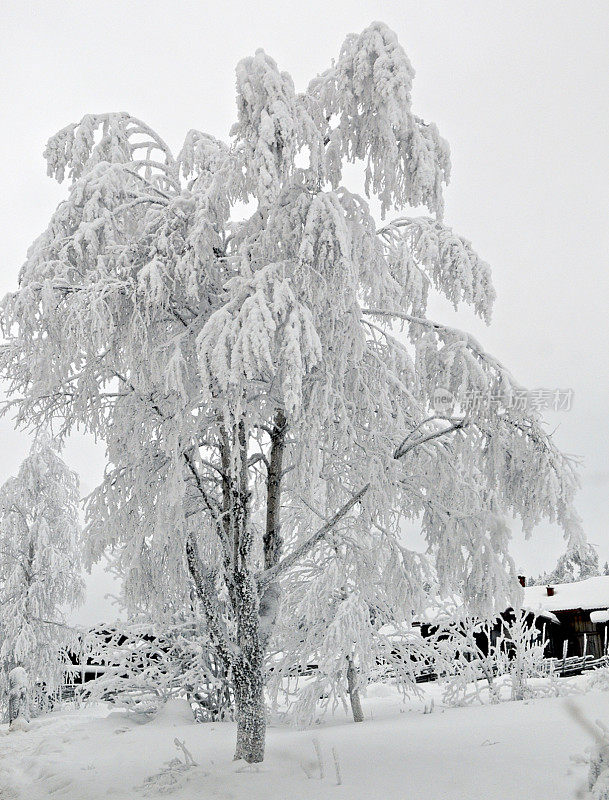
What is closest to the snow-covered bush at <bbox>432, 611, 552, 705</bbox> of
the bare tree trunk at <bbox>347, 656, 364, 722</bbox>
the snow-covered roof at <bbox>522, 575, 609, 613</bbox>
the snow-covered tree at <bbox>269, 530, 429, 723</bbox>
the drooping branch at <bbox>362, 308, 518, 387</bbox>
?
the snow-covered tree at <bbox>269, 530, 429, 723</bbox>

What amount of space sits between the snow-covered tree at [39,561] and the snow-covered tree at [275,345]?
41.7ft

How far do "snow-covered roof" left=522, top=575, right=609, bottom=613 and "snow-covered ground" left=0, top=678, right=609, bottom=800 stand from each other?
58.6ft

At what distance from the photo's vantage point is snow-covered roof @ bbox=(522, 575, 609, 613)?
1053 inches

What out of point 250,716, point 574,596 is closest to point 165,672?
point 250,716

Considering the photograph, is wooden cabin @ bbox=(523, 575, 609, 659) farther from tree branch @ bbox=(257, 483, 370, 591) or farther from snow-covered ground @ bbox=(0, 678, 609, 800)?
tree branch @ bbox=(257, 483, 370, 591)

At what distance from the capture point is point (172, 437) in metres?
7.50

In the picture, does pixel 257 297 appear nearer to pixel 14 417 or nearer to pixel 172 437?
pixel 172 437

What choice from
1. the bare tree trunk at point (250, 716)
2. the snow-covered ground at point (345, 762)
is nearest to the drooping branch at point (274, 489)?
the bare tree trunk at point (250, 716)

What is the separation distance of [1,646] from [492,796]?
17.7 m

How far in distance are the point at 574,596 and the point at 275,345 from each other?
85.2 feet

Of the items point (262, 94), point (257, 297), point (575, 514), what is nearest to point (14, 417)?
point (257, 297)

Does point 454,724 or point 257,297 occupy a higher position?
point 257,297

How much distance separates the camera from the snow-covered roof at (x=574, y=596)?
26734 millimetres

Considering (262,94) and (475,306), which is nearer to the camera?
(262,94)
